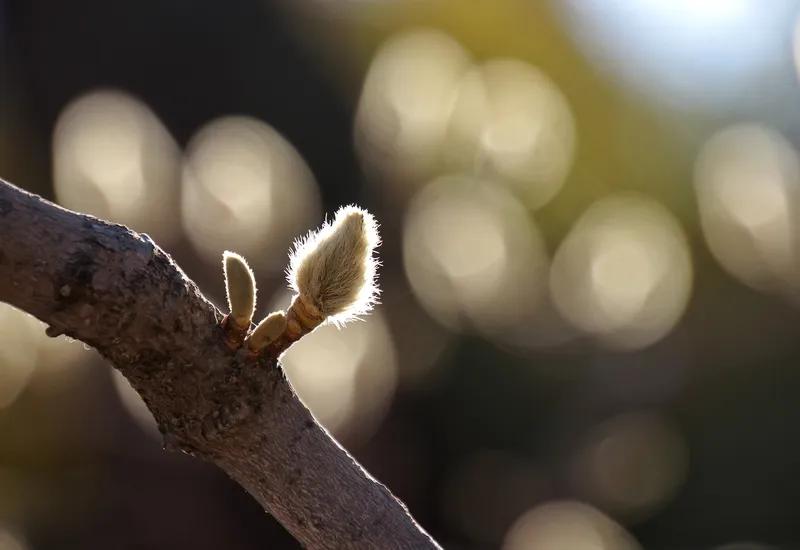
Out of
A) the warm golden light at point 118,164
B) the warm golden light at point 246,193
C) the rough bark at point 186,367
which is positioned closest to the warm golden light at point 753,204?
the warm golden light at point 246,193

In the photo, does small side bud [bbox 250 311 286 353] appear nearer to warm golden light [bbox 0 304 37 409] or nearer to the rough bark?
the rough bark

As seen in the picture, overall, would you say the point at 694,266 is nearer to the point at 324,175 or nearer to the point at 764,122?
the point at 764,122

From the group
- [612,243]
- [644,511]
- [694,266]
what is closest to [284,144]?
[612,243]

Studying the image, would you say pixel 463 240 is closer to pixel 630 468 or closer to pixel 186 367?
pixel 630 468

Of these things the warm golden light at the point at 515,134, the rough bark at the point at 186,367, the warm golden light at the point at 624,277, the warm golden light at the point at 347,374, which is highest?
the rough bark at the point at 186,367

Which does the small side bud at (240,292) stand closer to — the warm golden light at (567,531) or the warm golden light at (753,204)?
the warm golden light at (567,531)

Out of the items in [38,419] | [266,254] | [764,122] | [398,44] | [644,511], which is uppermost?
[764,122]

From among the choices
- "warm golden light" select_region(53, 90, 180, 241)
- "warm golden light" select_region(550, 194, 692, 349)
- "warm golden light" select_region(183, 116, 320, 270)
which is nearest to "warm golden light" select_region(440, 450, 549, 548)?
"warm golden light" select_region(550, 194, 692, 349)
